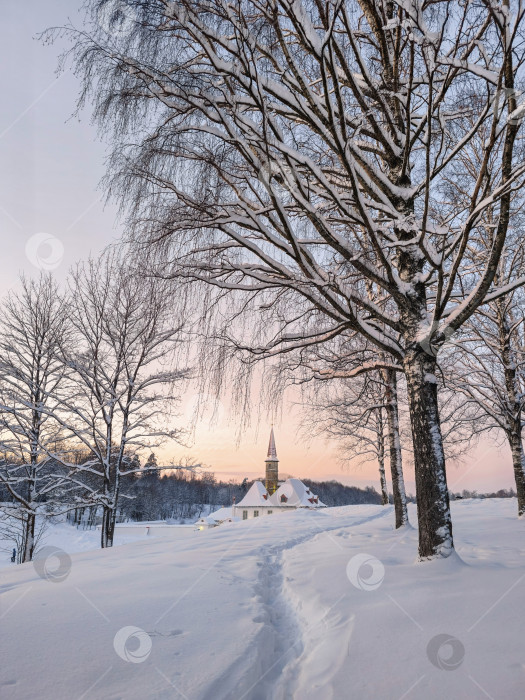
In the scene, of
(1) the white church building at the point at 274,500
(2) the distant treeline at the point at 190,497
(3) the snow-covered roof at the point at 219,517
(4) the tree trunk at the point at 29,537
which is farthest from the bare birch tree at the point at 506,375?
(2) the distant treeline at the point at 190,497

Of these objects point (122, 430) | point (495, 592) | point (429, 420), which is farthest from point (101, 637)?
point (122, 430)

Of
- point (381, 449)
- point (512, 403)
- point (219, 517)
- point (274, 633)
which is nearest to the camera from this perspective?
point (274, 633)

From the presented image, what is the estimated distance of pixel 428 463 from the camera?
3.92m

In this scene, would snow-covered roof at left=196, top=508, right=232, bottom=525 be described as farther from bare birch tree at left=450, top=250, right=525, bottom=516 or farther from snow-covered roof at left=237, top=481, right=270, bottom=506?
bare birch tree at left=450, top=250, right=525, bottom=516

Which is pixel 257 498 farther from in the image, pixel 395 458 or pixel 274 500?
pixel 395 458

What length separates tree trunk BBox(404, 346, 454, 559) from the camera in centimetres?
378

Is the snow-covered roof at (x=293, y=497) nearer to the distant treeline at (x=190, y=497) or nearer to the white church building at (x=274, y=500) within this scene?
the white church building at (x=274, y=500)

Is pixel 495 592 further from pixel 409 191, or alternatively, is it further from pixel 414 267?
pixel 409 191

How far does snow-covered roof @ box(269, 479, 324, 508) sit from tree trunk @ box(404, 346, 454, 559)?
48.8m

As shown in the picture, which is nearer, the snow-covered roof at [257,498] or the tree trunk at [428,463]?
the tree trunk at [428,463]

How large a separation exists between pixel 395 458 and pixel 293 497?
4475 cm

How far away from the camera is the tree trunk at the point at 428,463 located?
378cm

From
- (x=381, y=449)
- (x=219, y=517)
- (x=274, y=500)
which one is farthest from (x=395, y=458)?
(x=219, y=517)

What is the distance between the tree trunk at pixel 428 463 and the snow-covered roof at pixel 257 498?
50.8 metres
